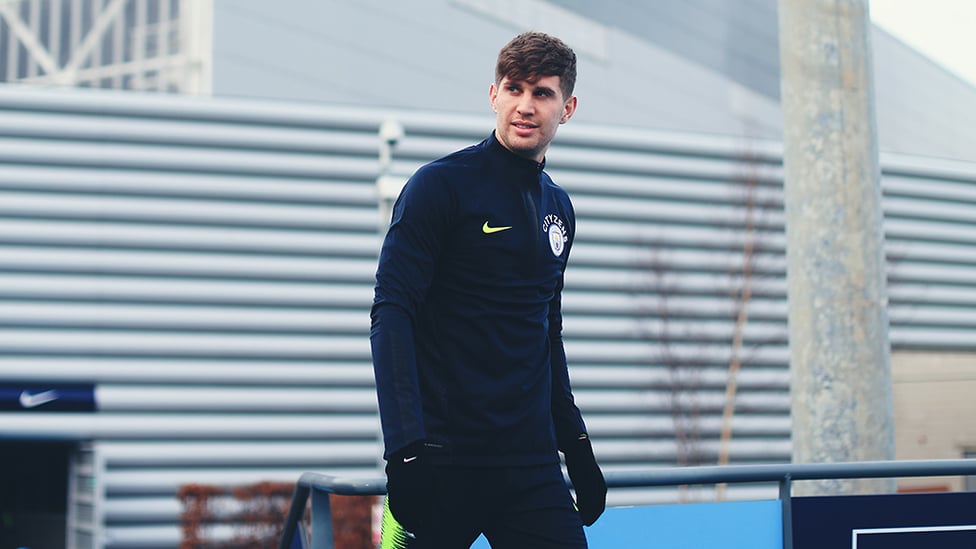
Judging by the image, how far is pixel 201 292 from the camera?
24.5 m

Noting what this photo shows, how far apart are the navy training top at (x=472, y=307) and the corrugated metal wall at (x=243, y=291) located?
2062 cm

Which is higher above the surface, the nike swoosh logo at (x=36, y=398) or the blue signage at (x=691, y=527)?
the nike swoosh logo at (x=36, y=398)

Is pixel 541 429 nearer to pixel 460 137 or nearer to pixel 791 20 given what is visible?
pixel 791 20

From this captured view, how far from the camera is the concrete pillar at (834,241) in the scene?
14.1 ft

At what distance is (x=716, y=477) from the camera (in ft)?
12.0

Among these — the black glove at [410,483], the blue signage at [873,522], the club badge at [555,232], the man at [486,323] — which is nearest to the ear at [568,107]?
the man at [486,323]

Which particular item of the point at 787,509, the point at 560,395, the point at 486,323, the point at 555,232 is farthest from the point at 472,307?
the point at 787,509

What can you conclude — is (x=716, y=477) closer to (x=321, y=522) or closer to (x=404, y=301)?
(x=321, y=522)

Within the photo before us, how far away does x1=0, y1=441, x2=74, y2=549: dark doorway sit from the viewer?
893 inches

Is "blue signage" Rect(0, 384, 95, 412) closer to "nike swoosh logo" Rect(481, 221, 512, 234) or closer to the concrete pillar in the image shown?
the concrete pillar

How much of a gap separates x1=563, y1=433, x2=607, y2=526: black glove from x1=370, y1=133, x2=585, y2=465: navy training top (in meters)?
0.16

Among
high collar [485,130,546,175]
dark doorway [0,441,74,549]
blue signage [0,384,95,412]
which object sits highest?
blue signage [0,384,95,412]

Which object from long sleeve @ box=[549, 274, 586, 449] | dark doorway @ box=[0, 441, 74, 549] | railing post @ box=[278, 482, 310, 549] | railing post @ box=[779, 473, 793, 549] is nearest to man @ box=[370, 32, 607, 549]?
long sleeve @ box=[549, 274, 586, 449]

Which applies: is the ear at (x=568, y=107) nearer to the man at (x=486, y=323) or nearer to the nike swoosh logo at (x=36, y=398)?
the man at (x=486, y=323)
